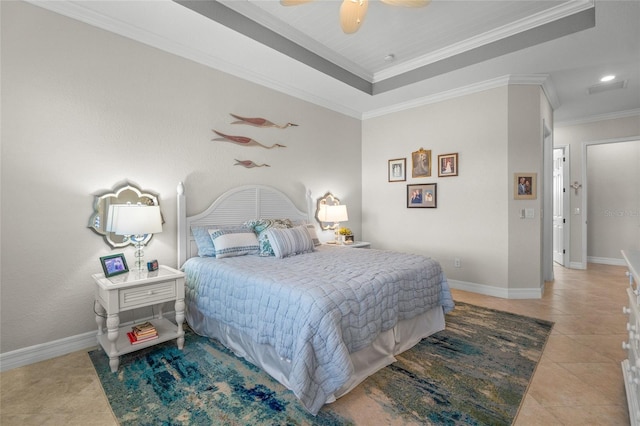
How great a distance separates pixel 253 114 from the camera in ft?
12.5

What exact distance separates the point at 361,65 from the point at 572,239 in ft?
16.9

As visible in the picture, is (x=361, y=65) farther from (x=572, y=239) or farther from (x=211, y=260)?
(x=572, y=239)

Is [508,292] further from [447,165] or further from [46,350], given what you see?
[46,350]

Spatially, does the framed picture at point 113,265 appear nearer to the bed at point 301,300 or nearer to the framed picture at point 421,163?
the bed at point 301,300

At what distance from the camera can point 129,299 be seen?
7.38 ft

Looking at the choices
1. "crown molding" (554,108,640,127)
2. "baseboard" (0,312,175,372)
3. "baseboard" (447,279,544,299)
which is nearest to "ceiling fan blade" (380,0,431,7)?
"baseboard" (447,279,544,299)

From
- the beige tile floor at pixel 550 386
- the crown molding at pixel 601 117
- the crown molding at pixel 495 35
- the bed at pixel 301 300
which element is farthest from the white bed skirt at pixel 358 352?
the crown molding at pixel 601 117

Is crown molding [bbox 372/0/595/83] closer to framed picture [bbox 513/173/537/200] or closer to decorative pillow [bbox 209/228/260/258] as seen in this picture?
framed picture [bbox 513/173/537/200]

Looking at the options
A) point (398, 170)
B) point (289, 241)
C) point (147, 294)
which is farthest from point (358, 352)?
point (398, 170)

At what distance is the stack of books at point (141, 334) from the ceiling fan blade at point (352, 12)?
2.88 meters

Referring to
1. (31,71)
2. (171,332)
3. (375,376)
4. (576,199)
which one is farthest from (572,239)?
(31,71)

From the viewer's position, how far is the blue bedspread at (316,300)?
1.76 meters

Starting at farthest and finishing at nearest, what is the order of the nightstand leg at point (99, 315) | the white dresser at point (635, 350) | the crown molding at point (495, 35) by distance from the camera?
1. the crown molding at point (495, 35)
2. the nightstand leg at point (99, 315)
3. the white dresser at point (635, 350)

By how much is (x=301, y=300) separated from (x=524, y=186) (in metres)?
3.51
